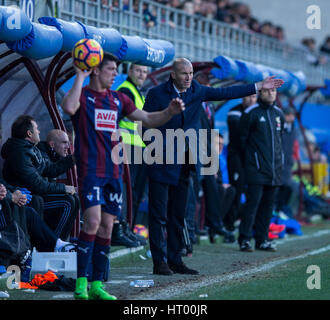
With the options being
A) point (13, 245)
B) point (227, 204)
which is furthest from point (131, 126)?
point (13, 245)

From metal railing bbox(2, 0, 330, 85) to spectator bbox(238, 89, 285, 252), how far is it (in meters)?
2.43

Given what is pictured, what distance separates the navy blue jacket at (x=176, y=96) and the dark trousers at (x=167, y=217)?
110 mm

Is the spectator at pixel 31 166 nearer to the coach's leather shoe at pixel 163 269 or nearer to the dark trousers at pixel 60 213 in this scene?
the dark trousers at pixel 60 213

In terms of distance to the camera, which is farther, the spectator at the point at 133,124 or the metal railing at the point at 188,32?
the metal railing at the point at 188,32

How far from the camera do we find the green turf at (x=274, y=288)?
23.2 feet

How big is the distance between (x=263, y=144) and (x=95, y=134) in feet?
15.9

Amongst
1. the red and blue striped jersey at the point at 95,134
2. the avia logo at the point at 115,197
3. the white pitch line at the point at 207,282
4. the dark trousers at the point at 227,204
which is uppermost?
the red and blue striped jersey at the point at 95,134

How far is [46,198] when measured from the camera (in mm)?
9172

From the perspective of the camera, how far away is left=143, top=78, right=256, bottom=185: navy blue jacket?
8.68 meters

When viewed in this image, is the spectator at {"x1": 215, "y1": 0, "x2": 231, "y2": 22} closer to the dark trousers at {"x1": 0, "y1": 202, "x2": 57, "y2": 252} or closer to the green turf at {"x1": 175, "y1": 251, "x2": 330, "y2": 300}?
the green turf at {"x1": 175, "y1": 251, "x2": 330, "y2": 300}

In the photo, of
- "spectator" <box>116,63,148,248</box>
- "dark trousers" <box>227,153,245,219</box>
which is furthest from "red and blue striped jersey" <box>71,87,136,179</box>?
"dark trousers" <box>227,153,245,219</box>

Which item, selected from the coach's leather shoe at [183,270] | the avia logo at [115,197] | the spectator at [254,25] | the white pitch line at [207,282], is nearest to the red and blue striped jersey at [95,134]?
the avia logo at [115,197]

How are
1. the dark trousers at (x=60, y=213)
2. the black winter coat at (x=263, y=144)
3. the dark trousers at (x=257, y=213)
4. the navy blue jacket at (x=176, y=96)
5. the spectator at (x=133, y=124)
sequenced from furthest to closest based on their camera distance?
the dark trousers at (x=257, y=213) → the black winter coat at (x=263, y=144) → the spectator at (x=133, y=124) → the dark trousers at (x=60, y=213) → the navy blue jacket at (x=176, y=96)

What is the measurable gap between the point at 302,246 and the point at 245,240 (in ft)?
3.67
